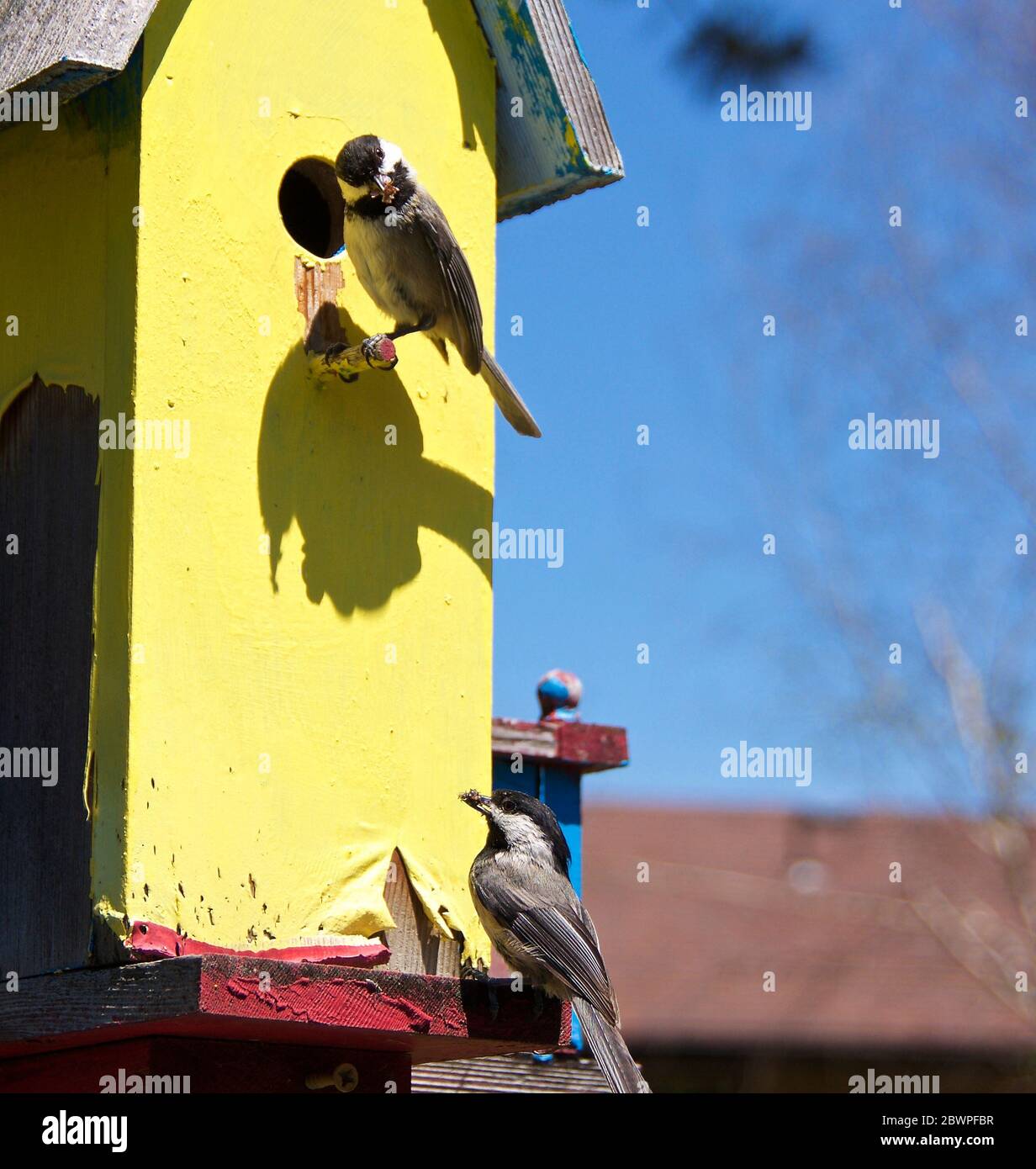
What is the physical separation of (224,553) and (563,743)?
1.77 metres

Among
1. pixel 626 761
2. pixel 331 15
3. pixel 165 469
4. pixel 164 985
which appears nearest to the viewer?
pixel 164 985

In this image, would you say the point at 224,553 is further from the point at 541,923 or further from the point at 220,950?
the point at 541,923

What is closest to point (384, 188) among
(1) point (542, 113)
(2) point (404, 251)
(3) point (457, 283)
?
(2) point (404, 251)

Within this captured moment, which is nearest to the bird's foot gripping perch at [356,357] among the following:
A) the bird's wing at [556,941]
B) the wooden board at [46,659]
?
the wooden board at [46,659]

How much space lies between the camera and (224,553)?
3.81 m

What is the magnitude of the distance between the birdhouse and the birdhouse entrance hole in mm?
17

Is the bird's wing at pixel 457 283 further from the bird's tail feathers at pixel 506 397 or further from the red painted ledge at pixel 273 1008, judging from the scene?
the red painted ledge at pixel 273 1008

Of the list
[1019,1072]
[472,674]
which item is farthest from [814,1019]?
[472,674]

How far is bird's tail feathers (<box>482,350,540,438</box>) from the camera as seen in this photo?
176 inches

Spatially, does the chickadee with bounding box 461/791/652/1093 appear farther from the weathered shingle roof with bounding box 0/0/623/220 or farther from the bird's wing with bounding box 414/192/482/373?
the weathered shingle roof with bounding box 0/0/623/220

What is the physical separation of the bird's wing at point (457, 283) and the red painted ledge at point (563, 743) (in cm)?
130
